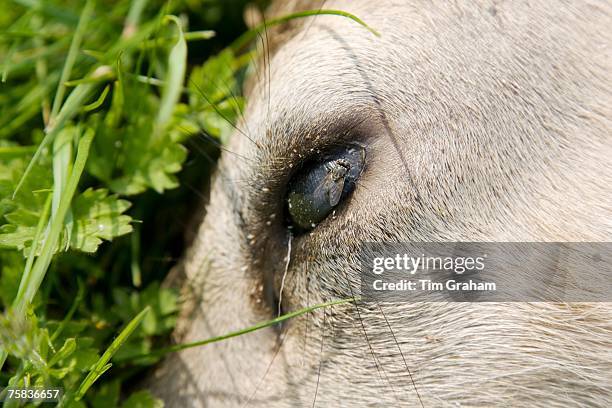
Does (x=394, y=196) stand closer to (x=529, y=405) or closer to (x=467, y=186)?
(x=467, y=186)

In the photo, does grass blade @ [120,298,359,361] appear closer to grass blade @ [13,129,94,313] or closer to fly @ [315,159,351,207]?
fly @ [315,159,351,207]

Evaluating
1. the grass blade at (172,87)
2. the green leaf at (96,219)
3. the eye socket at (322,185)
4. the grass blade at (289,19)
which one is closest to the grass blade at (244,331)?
the eye socket at (322,185)

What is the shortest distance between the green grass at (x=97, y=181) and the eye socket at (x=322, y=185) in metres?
0.21

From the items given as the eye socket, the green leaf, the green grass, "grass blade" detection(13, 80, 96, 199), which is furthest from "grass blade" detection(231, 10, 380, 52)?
the green leaf

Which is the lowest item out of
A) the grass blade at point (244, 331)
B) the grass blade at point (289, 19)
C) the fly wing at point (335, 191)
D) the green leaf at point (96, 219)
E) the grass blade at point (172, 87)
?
the grass blade at point (244, 331)

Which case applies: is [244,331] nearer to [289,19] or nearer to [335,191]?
[335,191]

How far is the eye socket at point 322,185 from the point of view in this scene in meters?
1.39

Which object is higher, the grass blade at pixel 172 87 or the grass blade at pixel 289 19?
the grass blade at pixel 289 19

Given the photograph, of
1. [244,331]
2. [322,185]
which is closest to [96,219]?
[244,331]

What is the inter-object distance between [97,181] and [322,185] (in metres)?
0.67

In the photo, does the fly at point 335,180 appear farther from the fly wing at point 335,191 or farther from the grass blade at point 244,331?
the grass blade at point 244,331

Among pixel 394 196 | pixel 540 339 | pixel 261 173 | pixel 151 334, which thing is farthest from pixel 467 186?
pixel 151 334

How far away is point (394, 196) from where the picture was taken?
1323 millimetres

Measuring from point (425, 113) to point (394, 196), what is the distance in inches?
7.2
